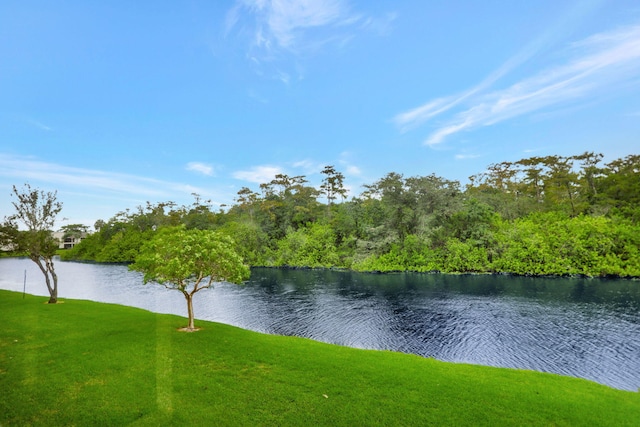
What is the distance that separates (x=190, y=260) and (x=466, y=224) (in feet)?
205

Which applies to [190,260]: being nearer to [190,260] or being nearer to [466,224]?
[190,260]

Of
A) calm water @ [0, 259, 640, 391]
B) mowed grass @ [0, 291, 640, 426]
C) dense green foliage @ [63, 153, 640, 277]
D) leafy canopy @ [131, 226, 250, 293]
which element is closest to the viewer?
mowed grass @ [0, 291, 640, 426]

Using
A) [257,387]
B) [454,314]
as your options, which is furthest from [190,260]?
[454,314]

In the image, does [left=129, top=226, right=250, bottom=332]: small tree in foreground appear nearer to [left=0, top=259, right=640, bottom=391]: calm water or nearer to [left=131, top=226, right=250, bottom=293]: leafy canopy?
[left=131, top=226, right=250, bottom=293]: leafy canopy

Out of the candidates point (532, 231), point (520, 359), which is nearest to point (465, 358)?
point (520, 359)

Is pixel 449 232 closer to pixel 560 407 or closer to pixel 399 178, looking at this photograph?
pixel 399 178

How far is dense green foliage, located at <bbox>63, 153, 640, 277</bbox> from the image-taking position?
177ft

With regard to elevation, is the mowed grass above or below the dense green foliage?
below

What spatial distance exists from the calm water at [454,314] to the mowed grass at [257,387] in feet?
26.9

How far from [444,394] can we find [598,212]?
68.0 metres

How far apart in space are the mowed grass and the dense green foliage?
50159 mm

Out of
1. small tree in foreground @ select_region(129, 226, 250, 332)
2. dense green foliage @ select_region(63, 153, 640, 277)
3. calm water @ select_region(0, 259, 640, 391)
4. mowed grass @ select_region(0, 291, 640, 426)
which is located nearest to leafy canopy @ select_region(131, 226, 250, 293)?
small tree in foreground @ select_region(129, 226, 250, 332)

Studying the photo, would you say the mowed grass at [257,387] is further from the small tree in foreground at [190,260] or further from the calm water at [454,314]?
the calm water at [454,314]

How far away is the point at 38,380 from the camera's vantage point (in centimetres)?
1161
